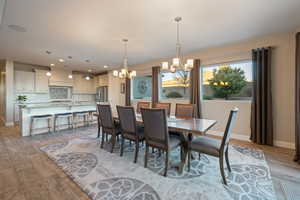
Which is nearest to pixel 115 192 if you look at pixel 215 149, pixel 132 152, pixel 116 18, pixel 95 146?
pixel 132 152

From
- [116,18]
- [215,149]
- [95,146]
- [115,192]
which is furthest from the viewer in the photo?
[95,146]

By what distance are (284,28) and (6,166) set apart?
19.4 ft

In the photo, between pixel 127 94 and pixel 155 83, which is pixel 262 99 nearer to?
pixel 155 83

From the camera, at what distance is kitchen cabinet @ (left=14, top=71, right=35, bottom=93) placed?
5.89 meters

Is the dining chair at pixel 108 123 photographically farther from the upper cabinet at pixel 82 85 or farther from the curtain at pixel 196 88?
the upper cabinet at pixel 82 85

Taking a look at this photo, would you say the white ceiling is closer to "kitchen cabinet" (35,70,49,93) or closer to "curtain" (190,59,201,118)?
"curtain" (190,59,201,118)

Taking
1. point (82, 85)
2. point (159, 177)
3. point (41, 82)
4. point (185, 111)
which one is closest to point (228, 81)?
point (185, 111)

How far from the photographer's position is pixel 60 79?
704 centimetres

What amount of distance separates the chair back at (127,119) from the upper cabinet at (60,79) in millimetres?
5961

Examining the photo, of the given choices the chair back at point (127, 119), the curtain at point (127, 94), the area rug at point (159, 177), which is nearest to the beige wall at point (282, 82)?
the area rug at point (159, 177)

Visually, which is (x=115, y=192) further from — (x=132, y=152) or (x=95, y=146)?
(x=95, y=146)

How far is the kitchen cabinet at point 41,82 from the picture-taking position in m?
6.31

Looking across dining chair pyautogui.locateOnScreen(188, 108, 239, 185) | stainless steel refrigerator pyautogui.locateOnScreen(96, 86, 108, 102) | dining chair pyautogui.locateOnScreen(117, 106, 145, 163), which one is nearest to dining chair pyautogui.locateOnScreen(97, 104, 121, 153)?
dining chair pyautogui.locateOnScreen(117, 106, 145, 163)

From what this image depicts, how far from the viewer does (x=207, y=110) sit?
14.2 ft
